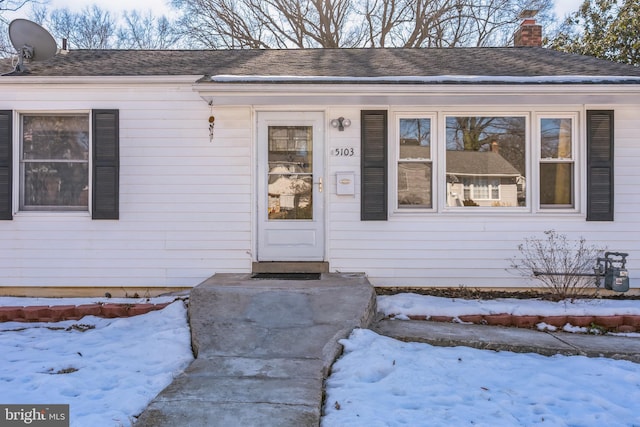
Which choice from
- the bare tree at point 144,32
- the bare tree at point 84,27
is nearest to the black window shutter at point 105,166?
the bare tree at point 144,32

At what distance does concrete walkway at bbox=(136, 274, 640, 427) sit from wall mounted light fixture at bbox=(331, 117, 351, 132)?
191cm

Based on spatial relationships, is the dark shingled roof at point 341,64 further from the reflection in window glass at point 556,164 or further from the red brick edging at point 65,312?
the red brick edging at point 65,312

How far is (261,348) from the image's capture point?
3922mm

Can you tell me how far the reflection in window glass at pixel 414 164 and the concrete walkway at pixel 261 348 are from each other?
129cm

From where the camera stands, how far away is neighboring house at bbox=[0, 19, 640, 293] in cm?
588

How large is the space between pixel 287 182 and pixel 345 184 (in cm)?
78

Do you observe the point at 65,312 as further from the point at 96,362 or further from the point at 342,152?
the point at 342,152

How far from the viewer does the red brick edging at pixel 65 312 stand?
17.1 feet

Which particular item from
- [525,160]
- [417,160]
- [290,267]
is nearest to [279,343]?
[290,267]

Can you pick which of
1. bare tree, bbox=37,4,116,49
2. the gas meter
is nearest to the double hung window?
the gas meter

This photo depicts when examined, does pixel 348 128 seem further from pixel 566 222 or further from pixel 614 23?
pixel 614 23

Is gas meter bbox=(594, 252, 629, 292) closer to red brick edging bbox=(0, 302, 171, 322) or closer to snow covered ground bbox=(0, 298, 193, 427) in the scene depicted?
snow covered ground bbox=(0, 298, 193, 427)

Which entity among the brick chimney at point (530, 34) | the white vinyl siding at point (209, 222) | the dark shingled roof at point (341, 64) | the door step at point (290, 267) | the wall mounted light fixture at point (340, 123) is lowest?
the door step at point (290, 267)

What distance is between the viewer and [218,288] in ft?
16.0
